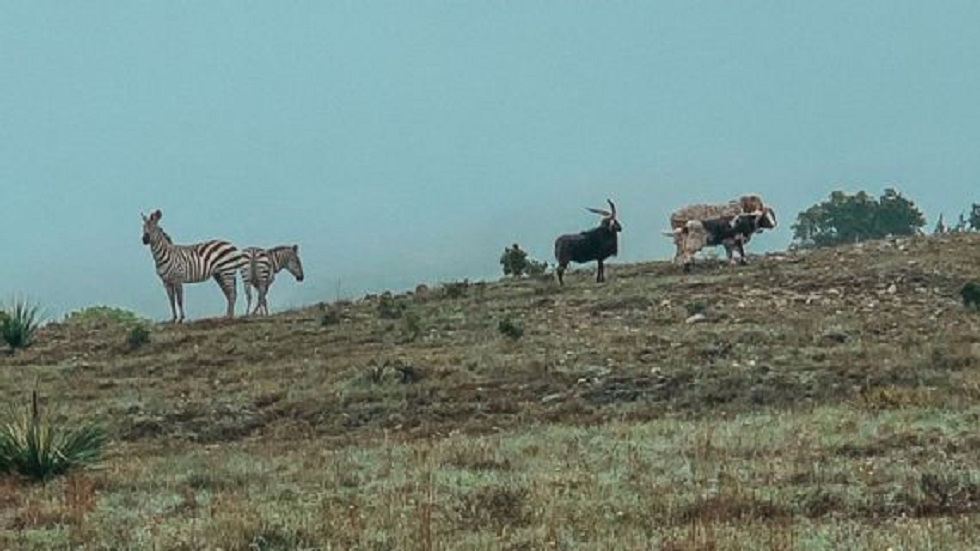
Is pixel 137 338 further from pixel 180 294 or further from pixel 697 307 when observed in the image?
pixel 697 307

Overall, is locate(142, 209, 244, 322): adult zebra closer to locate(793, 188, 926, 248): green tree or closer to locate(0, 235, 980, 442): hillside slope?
locate(0, 235, 980, 442): hillside slope

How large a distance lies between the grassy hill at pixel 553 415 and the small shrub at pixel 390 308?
0.43 feet

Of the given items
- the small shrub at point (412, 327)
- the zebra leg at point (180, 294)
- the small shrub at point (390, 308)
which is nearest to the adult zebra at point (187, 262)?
the zebra leg at point (180, 294)

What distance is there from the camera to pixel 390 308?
31156 millimetres

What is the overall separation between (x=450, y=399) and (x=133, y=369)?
7538 millimetres

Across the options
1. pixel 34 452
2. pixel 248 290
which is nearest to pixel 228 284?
pixel 248 290

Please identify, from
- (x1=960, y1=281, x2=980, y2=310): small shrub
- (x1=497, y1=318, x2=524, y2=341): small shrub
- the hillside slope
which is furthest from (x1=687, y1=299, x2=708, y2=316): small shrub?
(x1=960, y1=281, x2=980, y2=310): small shrub

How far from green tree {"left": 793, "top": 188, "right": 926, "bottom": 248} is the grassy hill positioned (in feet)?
72.9

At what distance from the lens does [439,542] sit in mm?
10469

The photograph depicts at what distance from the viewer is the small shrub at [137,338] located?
29.1m

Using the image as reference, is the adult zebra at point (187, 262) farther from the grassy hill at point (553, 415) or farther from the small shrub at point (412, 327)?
the small shrub at point (412, 327)

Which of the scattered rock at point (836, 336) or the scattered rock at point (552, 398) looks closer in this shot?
the scattered rock at point (552, 398)

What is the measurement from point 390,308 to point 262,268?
22.5 ft

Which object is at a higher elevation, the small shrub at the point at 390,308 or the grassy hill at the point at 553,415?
the small shrub at the point at 390,308
